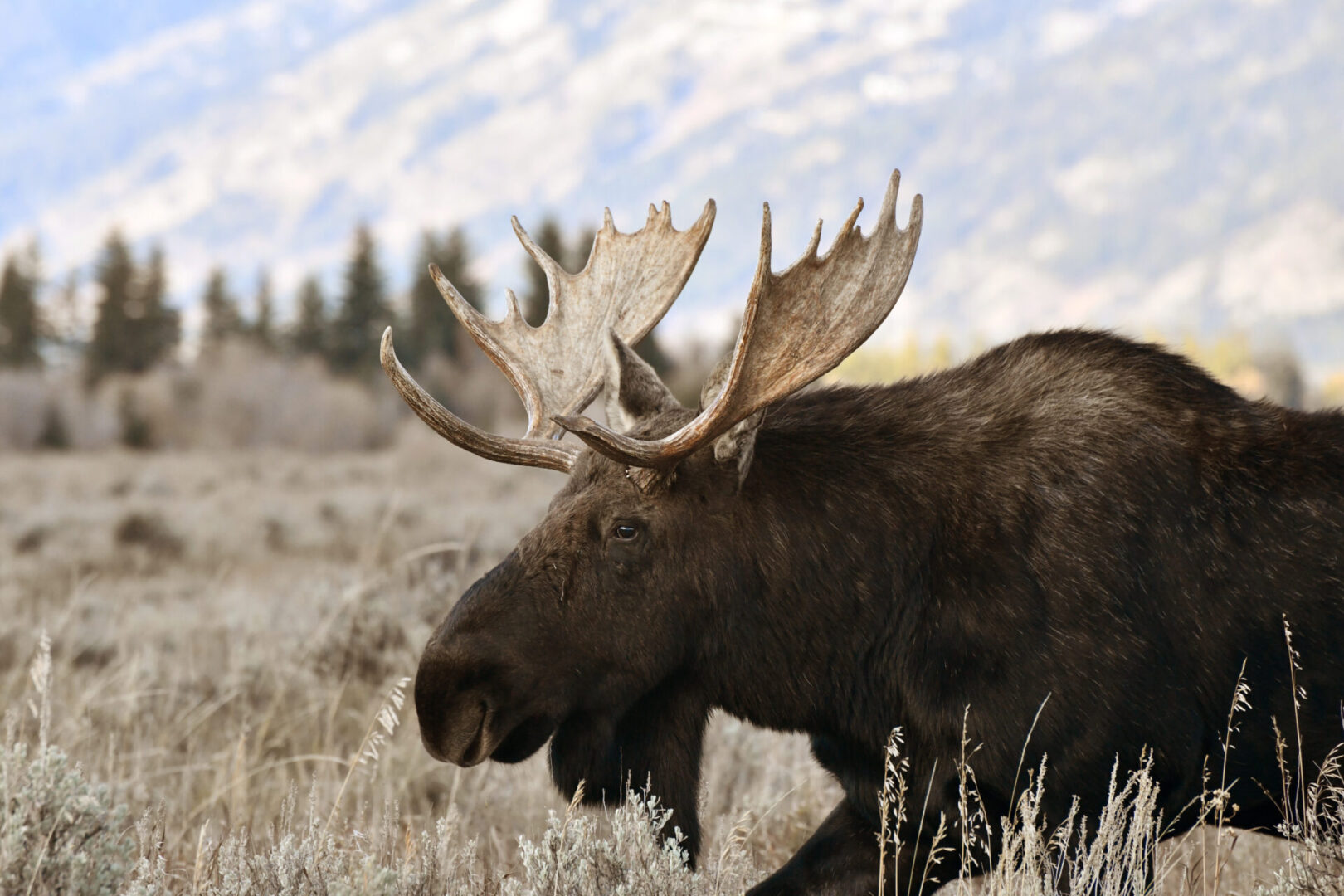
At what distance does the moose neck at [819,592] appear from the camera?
340 cm

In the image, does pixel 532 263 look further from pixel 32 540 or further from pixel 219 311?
pixel 32 540

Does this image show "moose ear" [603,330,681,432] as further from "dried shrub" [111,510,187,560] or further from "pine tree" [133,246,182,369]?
"pine tree" [133,246,182,369]

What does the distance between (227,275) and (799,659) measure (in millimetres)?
52880

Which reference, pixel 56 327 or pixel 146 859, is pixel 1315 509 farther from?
pixel 56 327

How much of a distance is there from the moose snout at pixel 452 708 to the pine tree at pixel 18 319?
47.4m

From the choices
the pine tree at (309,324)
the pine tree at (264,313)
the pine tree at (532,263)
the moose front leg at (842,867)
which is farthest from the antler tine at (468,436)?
the pine tree at (264,313)

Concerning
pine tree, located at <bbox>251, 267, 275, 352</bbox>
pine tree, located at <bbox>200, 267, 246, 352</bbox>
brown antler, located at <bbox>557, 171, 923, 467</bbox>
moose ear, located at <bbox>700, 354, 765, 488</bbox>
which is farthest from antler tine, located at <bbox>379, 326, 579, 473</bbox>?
pine tree, located at <bbox>200, 267, 246, 352</bbox>

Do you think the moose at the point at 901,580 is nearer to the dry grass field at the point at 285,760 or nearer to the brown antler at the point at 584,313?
the dry grass field at the point at 285,760

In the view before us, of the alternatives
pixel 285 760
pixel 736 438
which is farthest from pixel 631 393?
pixel 285 760

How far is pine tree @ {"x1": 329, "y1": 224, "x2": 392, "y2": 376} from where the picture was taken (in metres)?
49.2

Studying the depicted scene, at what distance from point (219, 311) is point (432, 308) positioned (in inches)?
348

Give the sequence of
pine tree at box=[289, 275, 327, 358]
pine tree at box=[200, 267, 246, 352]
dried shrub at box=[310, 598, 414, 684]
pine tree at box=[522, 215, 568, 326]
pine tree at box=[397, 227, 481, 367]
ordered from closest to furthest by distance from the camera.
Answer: dried shrub at box=[310, 598, 414, 684], pine tree at box=[522, 215, 568, 326], pine tree at box=[397, 227, 481, 367], pine tree at box=[289, 275, 327, 358], pine tree at box=[200, 267, 246, 352]

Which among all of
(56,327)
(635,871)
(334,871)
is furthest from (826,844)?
(56,327)

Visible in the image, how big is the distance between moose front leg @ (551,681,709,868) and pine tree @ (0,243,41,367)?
4731cm
